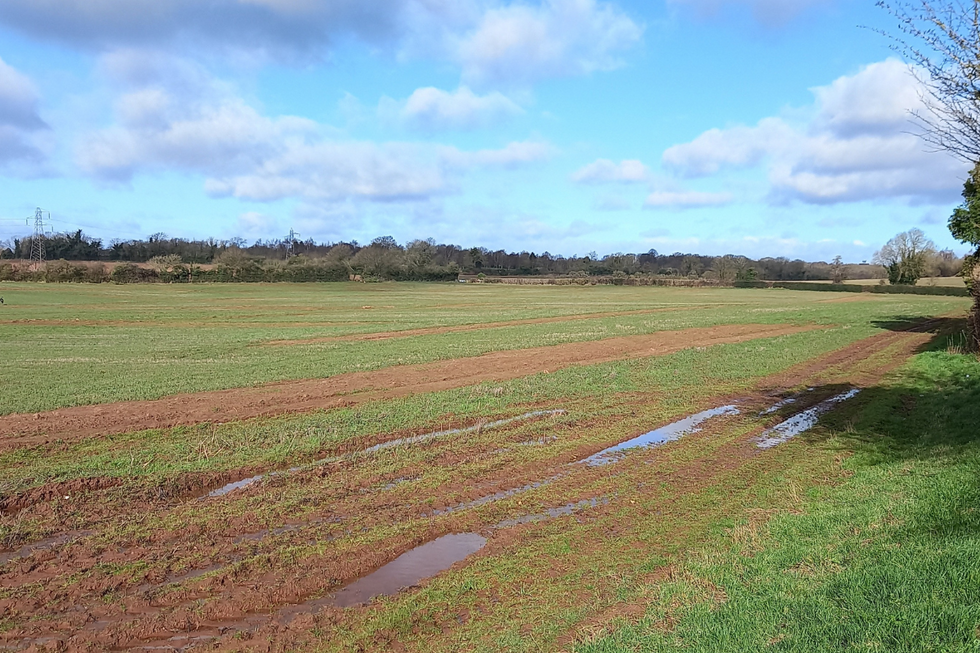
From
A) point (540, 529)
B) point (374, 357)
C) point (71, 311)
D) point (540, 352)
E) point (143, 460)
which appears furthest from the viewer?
point (71, 311)

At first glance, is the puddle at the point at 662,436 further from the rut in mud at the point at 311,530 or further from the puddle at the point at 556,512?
the puddle at the point at 556,512

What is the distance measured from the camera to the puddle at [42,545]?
7517 mm

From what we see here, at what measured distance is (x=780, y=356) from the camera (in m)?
Result: 25.2

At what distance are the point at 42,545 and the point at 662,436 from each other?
34.0 ft

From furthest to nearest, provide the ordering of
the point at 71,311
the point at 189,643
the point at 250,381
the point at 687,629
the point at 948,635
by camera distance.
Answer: the point at 71,311 → the point at 250,381 → the point at 189,643 → the point at 687,629 → the point at 948,635

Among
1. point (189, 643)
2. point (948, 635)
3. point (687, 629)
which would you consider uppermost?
point (948, 635)

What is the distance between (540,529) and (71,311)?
1991 inches

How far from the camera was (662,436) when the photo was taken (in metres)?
13.2

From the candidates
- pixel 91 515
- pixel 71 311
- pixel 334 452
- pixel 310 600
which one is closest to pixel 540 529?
pixel 310 600

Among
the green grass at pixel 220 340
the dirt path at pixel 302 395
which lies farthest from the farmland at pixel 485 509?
the green grass at pixel 220 340

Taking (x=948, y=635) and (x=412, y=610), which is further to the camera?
(x=412, y=610)

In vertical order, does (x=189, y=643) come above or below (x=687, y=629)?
below

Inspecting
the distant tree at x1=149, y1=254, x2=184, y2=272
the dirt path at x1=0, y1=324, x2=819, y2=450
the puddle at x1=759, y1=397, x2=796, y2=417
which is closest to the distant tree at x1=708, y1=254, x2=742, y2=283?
the distant tree at x1=149, y1=254, x2=184, y2=272

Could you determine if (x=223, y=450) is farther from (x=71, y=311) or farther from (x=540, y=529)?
(x=71, y=311)
